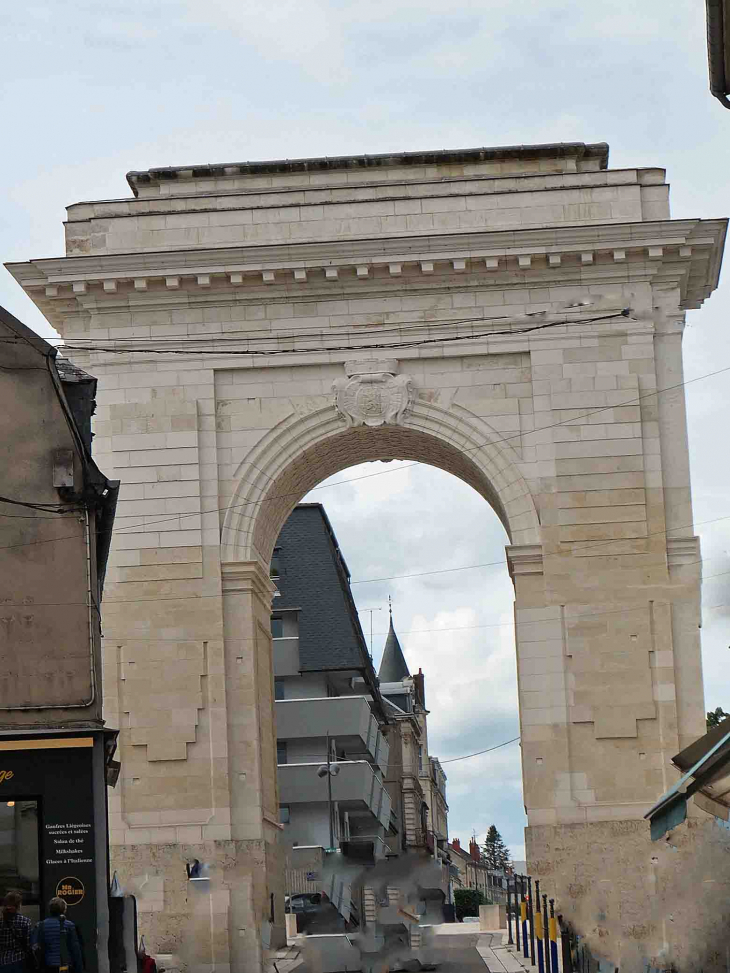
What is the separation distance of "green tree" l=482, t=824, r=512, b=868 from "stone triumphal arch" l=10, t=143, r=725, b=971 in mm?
83318

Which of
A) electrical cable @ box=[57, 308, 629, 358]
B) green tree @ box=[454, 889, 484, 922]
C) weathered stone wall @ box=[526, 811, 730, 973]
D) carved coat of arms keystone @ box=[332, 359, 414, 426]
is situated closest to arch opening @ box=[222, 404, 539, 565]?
carved coat of arms keystone @ box=[332, 359, 414, 426]

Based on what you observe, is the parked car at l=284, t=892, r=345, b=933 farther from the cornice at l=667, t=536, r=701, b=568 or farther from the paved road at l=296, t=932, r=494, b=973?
the cornice at l=667, t=536, r=701, b=568

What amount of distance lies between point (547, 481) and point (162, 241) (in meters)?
7.71

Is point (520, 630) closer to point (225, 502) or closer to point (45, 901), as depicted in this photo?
point (225, 502)

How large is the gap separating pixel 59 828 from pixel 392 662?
250ft

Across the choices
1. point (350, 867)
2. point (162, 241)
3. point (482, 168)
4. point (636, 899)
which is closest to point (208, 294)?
point (162, 241)

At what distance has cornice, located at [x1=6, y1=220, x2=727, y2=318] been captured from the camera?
96.2 feet

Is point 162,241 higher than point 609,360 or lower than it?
higher

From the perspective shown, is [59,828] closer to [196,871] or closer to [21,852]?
[21,852]

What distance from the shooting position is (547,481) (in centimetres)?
2923

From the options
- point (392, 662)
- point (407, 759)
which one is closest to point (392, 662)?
point (392, 662)

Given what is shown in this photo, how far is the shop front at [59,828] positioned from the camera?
61.2ft

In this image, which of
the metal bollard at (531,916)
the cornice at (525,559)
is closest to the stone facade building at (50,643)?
the metal bollard at (531,916)

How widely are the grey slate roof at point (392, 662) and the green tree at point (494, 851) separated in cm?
2068
